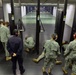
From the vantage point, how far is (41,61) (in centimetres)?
477

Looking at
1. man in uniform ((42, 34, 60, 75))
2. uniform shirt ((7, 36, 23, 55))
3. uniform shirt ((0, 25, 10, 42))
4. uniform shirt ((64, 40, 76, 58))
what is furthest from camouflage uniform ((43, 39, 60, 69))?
uniform shirt ((0, 25, 10, 42))

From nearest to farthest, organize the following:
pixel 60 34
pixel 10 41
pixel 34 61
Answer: pixel 10 41 < pixel 34 61 < pixel 60 34

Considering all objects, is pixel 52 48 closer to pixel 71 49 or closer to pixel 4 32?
pixel 71 49

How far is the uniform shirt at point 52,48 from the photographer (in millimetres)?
3492

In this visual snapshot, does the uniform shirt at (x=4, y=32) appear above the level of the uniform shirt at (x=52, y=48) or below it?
above

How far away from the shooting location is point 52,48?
11.5 feet

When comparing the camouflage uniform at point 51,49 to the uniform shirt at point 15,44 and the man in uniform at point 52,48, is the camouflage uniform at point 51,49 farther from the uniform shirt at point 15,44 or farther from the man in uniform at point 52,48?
the uniform shirt at point 15,44

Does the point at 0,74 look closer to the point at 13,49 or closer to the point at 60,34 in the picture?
the point at 13,49

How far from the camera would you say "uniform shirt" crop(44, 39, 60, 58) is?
3492mm

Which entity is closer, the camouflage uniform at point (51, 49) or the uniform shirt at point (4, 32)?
the camouflage uniform at point (51, 49)

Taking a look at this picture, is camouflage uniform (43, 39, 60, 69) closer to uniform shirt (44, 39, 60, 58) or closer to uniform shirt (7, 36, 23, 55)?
uniform shirt (44, 39, 60, 58)

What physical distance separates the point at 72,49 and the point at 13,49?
5.79ft

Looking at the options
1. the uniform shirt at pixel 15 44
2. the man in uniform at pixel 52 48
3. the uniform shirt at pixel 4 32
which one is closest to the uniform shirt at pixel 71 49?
the man in uniform at pixel 52 48

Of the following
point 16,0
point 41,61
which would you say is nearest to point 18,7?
point 16,0
